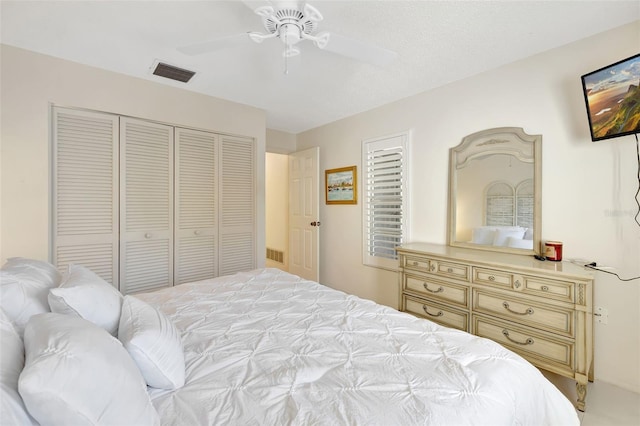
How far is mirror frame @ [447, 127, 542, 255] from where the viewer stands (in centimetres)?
226

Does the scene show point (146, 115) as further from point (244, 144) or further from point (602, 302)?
point (602, 302)

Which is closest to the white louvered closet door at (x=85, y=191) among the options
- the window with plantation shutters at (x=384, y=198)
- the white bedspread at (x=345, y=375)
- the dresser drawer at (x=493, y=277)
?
the white bedspread at (x=345, y=375)

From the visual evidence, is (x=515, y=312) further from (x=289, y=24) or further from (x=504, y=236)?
(x=289, y=24)

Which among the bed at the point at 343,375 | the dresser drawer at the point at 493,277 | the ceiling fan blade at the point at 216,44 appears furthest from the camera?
the dresser drawer at the point at 493,277

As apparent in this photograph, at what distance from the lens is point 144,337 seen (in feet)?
3.05

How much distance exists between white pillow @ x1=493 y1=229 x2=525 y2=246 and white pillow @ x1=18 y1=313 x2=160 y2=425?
8.76 feet

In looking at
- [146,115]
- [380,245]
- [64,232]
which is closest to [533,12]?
[380,245]

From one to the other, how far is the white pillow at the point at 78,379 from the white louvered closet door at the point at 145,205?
2231mm

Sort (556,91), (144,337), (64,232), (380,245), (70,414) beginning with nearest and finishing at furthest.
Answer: (70,414) → (144,337) → (556,91) → (64,232) → (380,245)

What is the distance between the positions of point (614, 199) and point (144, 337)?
2.86 metres

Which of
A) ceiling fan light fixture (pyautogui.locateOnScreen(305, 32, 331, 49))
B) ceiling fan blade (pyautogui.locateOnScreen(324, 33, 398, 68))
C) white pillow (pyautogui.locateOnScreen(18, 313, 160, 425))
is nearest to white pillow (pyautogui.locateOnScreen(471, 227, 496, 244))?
ceiling fan blade (pyautogui.locateOnScreen(324, 33, 398, 68))

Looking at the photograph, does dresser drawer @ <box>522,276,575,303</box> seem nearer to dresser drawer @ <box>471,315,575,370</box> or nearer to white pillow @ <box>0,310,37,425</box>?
dresser drawer @ <box>471,315,575,370</box>

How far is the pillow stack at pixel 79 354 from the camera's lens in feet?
1.89

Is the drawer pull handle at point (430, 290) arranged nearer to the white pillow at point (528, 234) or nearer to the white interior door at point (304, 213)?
the white pillow at point (528, 234)
